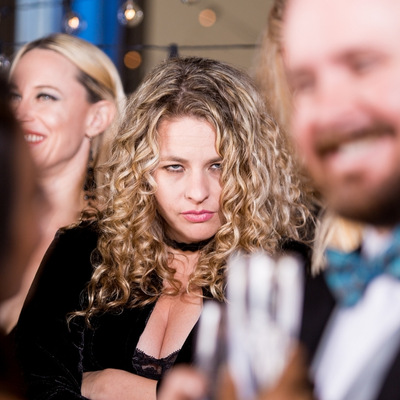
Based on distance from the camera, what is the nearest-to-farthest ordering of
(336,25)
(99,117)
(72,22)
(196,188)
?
(336,25)
(196,188)
(99,117)
(72,22)

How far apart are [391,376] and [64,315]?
0.96m

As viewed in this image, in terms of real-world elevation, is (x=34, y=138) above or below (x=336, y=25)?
below

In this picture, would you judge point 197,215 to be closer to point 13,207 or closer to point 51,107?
point 13,207

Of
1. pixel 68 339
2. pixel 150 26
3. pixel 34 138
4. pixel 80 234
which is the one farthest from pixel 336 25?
pixel 150 26

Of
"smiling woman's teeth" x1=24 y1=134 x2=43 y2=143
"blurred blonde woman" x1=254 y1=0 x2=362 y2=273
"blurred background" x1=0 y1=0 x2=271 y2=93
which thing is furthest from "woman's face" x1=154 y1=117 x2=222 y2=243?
"blurred background" x1=0 y1=0 x2=271 y2=93

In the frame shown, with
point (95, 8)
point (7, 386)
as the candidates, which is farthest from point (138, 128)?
point (95, 8)

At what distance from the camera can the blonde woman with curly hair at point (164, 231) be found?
134 centimetres

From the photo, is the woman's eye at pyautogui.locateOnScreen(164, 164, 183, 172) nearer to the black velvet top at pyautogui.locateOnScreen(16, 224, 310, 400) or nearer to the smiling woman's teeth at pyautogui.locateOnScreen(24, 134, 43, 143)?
the black velvet top at pyautogui.locateOnScreen(16, 224, 310, 400)

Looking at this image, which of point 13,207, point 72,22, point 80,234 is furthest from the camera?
point 72,22

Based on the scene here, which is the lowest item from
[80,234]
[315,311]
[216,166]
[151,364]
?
[151,364]

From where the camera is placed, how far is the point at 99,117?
2000mm

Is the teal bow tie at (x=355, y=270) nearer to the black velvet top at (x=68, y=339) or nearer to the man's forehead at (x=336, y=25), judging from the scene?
the man's forehead at (x=336, y=25)

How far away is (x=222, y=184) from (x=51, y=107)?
767 millimetres

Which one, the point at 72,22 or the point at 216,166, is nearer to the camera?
the point at 216,166
